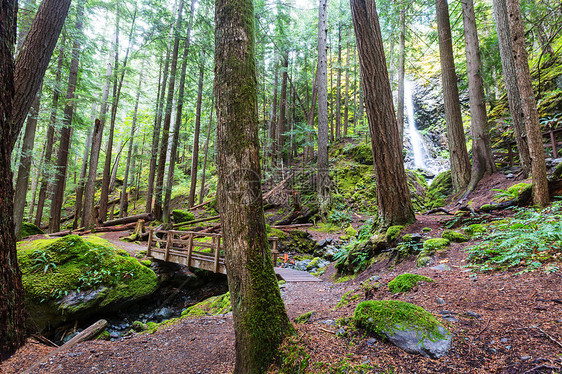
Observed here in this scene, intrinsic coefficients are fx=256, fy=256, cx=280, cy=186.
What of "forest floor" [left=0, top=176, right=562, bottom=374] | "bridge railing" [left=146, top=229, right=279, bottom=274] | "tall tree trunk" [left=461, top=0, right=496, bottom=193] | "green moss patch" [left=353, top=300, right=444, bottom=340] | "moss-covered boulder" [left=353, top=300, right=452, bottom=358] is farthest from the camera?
"tall tree trunk" [left=461, top=0, right=496, bottom=193]

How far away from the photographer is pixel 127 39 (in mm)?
16641

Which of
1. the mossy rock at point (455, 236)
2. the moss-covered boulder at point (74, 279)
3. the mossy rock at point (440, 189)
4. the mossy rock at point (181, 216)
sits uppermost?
the mossy rock at point (440, 189)

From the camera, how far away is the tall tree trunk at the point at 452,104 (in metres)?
9.42

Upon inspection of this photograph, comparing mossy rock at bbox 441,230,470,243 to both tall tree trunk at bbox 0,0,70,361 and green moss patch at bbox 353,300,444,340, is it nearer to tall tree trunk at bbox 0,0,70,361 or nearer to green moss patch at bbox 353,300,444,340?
green moss patch at bbox 353,300,444,340

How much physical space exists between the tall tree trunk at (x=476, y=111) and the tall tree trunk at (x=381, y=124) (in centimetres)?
454

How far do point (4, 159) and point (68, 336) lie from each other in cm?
485

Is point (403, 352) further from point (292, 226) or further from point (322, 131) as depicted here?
point (322, 131)

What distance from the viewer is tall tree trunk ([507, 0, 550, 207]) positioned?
455 cm

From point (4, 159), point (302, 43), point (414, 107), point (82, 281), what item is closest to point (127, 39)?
point (302, 43)

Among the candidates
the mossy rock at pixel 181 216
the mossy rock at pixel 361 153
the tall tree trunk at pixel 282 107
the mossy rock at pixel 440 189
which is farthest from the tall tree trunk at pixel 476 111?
the mossy rock at pixel 181 216

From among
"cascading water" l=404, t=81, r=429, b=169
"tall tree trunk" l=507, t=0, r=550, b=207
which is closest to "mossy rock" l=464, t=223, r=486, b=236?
"tall tree trunk" l=507, t=0, r=550, b=207

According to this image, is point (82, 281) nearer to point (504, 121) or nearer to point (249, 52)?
point (249, 52)

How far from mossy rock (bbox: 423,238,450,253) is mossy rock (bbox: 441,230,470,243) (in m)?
0.19

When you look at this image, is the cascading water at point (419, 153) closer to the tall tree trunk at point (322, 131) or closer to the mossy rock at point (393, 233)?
the tall tree trunk at point (322, 131)
